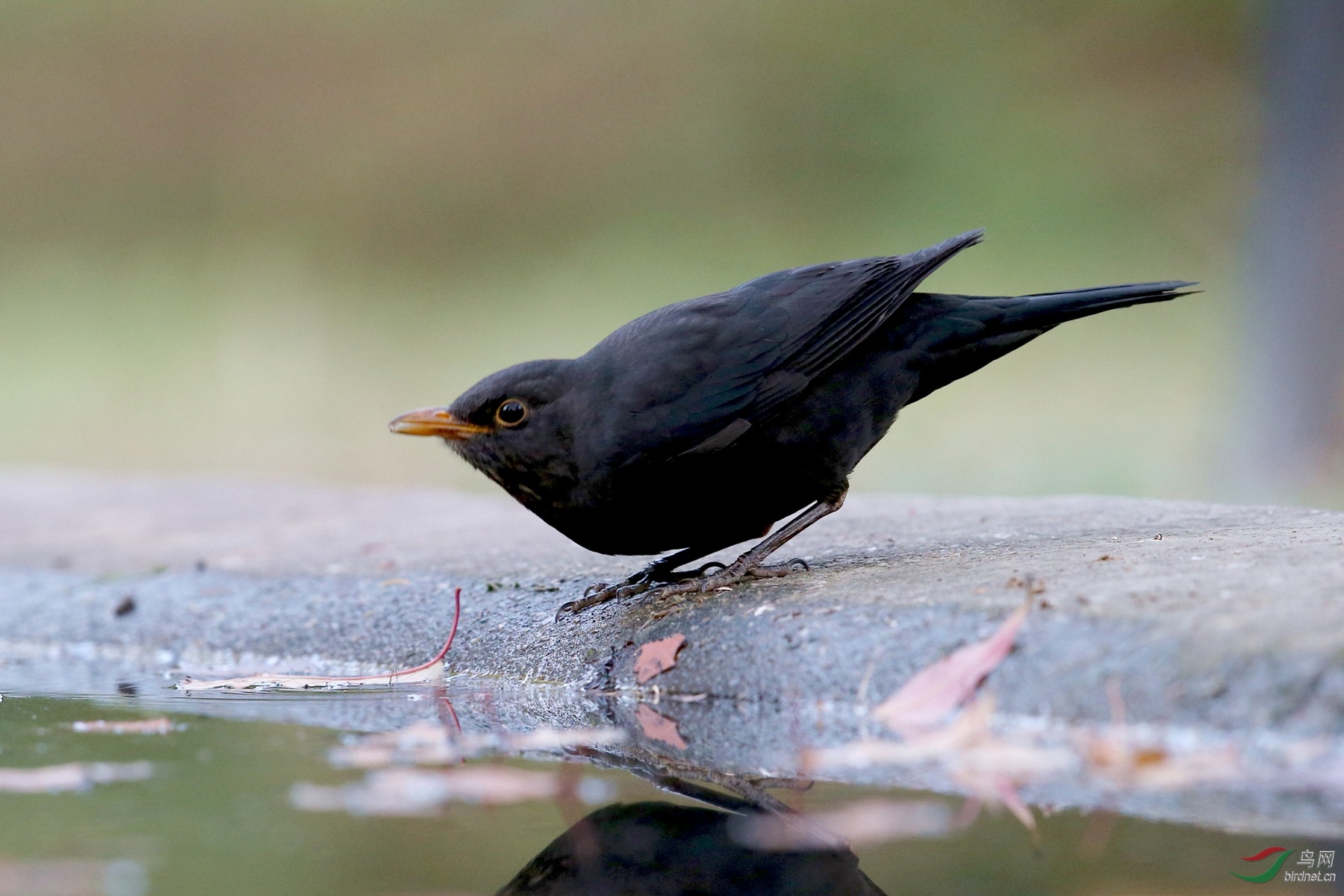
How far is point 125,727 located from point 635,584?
136 centimetres

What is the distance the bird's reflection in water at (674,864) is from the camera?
2.15m

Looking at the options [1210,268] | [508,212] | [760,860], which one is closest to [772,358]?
[760,860]

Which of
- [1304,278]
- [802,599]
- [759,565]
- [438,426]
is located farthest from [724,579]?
[1304,278]

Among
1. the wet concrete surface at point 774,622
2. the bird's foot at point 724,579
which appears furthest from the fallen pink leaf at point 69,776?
the bird's foot at point 724,579

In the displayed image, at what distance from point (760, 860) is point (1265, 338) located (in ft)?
26.5

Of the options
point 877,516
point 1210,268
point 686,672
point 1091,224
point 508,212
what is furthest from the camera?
point 508,212

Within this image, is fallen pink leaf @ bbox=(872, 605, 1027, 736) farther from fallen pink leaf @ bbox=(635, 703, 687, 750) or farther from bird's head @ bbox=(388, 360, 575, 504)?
bird's head @ bbox=(388, 360, 575, 504)

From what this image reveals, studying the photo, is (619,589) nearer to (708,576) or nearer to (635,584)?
(635,584)

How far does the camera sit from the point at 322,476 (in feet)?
37.6

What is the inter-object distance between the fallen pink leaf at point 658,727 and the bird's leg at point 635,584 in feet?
1.79

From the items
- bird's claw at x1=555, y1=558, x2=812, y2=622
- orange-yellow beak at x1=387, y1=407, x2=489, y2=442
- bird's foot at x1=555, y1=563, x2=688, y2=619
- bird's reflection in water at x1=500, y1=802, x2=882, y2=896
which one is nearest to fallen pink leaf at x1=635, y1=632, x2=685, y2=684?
bird's claw at x1=555, y1=558, x2=812, y2=622

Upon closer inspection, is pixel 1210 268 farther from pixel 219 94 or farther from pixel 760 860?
pixel 760 860

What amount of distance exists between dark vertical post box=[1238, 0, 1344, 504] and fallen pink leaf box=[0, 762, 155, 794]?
7451 mm

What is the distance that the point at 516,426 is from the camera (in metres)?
3.81
